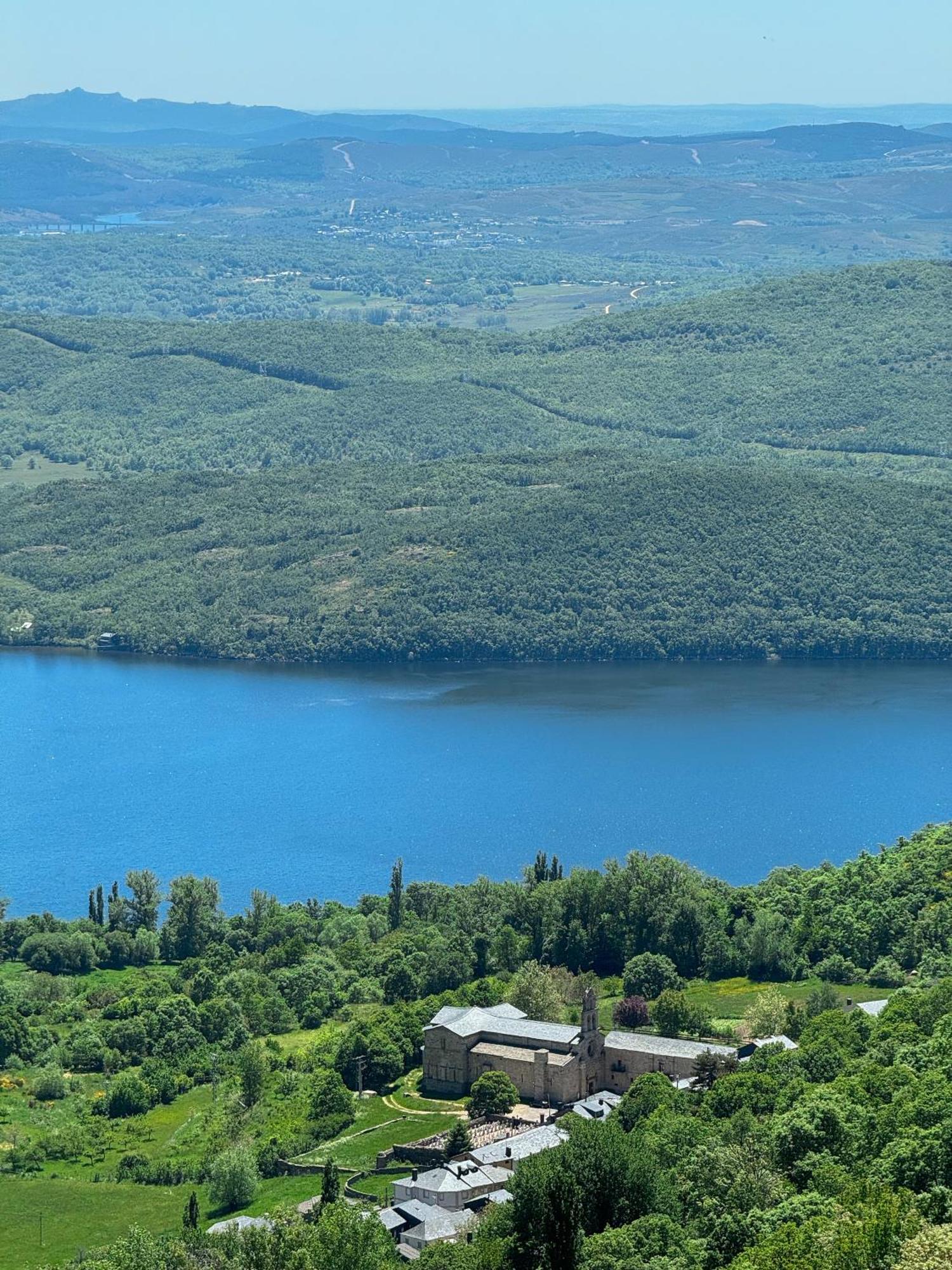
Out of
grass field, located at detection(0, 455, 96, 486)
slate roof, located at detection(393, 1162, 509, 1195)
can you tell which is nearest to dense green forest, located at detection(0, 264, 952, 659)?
grass field, located at detection(0, 455, 96, 486)

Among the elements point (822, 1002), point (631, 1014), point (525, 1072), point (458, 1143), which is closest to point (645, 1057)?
point (525, 1072)

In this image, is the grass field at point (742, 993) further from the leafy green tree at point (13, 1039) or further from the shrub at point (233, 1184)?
the leafy green tree at point (13, 1039)

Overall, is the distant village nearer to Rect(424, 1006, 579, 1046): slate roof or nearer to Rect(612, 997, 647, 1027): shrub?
Rect(424, 1006, 579, 1046): slate roof

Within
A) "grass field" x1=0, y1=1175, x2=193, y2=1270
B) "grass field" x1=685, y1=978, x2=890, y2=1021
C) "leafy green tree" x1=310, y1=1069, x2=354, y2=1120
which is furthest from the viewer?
"grass field" x1=685, y1=978, x2=890, y2=1021

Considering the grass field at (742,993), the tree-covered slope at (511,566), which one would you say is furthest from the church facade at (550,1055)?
the tree-covered slope at (511,566)

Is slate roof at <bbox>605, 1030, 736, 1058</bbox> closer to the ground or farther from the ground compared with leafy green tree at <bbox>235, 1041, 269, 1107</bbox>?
farther from the ground
